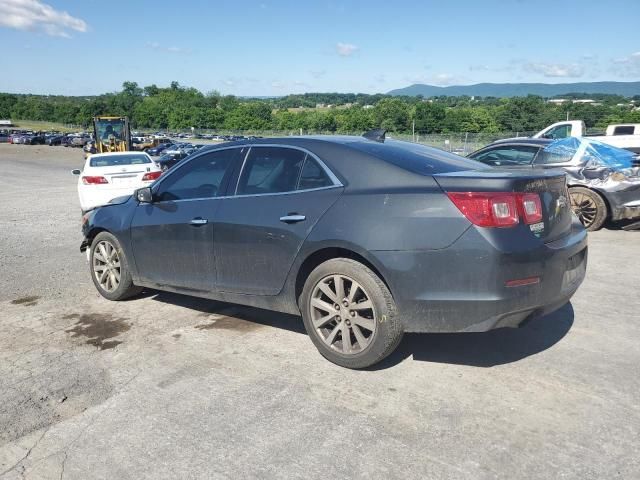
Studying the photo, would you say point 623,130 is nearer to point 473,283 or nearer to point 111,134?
point 473,283

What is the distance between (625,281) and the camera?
645 centimetres

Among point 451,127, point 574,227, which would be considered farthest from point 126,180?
point 451,127

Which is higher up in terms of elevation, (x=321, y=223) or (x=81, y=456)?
(x=321, y=223)

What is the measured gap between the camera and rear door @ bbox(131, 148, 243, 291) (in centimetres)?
495

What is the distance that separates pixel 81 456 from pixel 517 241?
2783 millimetres

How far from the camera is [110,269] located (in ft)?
19.6

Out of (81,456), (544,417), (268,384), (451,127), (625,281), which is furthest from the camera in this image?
(451,127)

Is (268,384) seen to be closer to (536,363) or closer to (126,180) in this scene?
(536,363)

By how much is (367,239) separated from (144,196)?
2573mm

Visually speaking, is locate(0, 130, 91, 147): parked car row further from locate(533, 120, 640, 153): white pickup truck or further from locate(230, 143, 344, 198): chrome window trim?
locate(230, 143, 344, 198): chrome window trim

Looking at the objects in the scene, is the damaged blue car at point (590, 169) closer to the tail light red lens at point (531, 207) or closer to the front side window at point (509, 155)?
the front side window at point (509, 155)

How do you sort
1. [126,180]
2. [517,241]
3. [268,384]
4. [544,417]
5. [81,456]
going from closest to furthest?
[81,456], [544,417], [517,241], [268,384], [126,180]

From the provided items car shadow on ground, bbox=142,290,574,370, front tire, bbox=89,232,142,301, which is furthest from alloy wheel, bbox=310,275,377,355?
front tire, bbox=89,232,142,301

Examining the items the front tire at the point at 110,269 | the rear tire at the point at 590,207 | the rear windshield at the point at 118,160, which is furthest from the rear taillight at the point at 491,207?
the rear windshield at the point at 118,160
